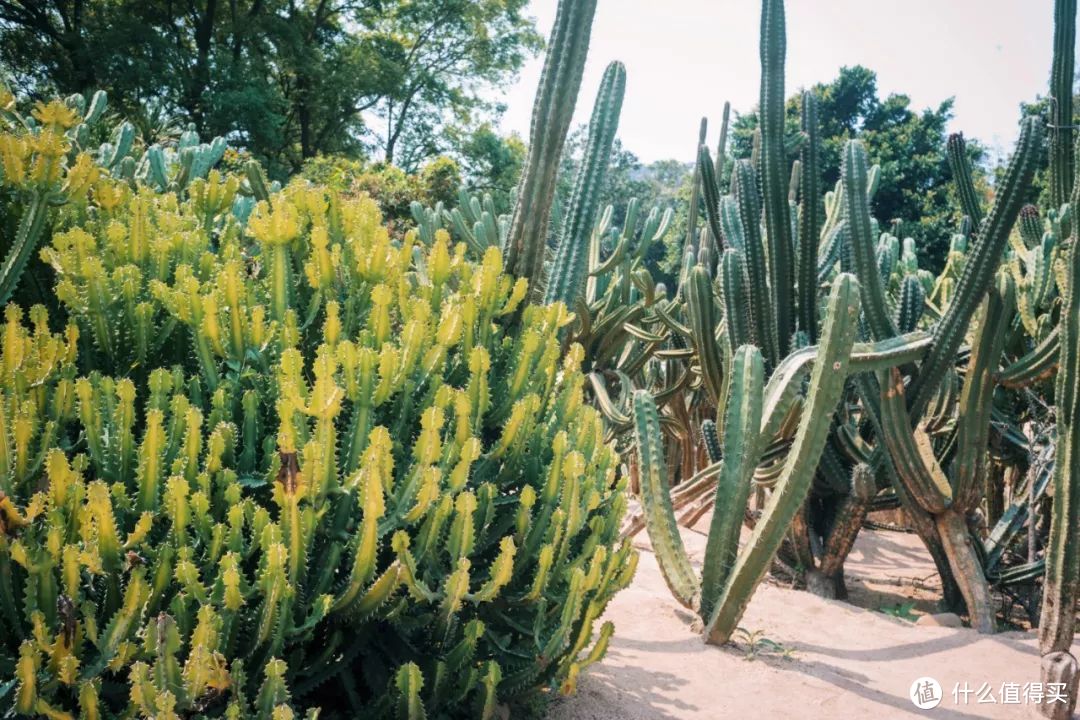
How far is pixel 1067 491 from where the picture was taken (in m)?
3.41

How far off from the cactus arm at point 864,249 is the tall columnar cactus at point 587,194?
54.2 inches

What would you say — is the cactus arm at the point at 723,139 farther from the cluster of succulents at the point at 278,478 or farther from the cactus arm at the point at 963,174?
the cluster of succulents at the point at 278,478

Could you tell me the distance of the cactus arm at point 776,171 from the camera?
4320 millimetres

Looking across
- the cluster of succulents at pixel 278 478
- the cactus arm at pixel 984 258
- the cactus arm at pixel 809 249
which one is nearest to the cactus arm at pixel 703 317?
the cactus arm at pixel 809 249

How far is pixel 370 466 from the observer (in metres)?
1.78

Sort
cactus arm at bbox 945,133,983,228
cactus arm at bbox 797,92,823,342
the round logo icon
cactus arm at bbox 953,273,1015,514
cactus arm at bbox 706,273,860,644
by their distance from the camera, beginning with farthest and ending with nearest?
cactus arm at bbox 945,133,983,228
cactus arm at bbox 797,92,823,342
cactus arm at bbox 953,273,1015,514
cactus arm at bbox 706,273,860,644
the round logo icon

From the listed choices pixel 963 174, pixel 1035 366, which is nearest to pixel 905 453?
pixel 1035 366

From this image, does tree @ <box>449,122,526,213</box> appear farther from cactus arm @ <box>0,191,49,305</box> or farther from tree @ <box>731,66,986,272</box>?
cactus arm @ <box>0,191,49,305</box>

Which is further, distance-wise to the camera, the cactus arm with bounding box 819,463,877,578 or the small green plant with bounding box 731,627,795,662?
the cactus arm with bounding box 819,463,877,578

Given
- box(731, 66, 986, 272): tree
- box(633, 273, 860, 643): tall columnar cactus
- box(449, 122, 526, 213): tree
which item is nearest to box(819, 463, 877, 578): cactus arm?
box(633, 273, 860, 643): tall columnar cactus

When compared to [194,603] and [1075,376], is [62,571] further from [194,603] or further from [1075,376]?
[1075,376]

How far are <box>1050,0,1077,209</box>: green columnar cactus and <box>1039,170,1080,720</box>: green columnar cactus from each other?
1590 millimetres

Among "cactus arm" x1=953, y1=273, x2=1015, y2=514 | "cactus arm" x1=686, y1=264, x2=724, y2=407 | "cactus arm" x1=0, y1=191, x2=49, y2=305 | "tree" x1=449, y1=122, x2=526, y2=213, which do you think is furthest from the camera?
"tree" x1=449, y1=122, x2=526, y2=213

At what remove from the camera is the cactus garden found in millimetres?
1768
